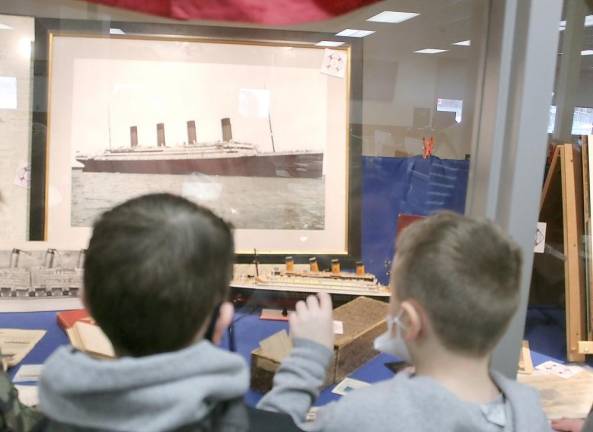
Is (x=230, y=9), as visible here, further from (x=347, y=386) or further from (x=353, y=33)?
(x=347, y=386)

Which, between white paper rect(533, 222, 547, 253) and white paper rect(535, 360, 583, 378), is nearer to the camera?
white paper rect(535, 360, 583, 378)

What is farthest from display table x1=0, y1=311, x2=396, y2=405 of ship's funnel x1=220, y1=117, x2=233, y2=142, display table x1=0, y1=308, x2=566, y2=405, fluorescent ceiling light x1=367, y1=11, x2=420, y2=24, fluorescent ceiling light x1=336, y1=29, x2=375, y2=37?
fluorescent ceiling light x1=367, y1=11, x2=420, y2=24

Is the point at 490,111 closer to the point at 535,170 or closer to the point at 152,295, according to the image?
the point at 535,170

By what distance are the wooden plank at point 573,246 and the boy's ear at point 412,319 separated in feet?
2.45

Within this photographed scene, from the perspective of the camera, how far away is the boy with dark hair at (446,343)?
70 cm

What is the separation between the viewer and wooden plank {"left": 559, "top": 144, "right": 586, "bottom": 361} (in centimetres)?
132

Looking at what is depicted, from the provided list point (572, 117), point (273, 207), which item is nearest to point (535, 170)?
point (273, 207)

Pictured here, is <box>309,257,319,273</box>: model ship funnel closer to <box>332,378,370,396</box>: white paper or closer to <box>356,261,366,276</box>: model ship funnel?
<box>356,261,366,276</box>: model ship funnel

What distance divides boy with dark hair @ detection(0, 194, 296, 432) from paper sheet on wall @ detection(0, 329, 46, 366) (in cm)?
50

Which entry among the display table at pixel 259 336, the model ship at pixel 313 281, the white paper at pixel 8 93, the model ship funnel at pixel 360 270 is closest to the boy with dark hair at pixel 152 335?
the display table at pixel 259 336

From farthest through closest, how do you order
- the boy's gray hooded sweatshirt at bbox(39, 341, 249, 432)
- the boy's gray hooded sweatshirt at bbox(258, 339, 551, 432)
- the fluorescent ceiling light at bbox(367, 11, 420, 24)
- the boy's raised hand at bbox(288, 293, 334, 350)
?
the fluorescent ceiling light at bbox(367, 11, 420, 24)
the boy's raised hand at bbox(288, 293, 334, 350)
the boy's gray hooded sweatshirt at bbox(258, 339, 551, 432)
the boy's gray hooded sweatshirt at bbox(39, 341, 249, 432)

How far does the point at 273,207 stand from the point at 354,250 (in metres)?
0.24

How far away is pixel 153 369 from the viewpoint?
58 centimetres

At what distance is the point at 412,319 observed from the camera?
2.48 feet
